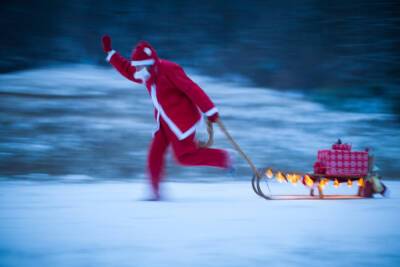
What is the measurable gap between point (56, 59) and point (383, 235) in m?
7.23

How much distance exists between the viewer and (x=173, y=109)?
264 cm

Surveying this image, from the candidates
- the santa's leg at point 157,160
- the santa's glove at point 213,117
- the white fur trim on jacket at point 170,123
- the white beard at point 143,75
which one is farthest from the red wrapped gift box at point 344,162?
the white beard at point 143,75

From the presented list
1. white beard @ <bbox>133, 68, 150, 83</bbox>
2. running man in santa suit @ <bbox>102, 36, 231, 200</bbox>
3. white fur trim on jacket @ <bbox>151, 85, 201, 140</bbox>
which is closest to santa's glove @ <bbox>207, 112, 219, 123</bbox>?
running man in santa suit @ <bbox>102, 36, 231, 200</bbox>

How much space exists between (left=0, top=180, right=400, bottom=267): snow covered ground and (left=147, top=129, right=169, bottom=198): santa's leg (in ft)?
0.44

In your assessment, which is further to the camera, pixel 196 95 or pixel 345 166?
pixel 345 166

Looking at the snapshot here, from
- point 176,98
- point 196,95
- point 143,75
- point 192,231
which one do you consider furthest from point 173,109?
point 192,231

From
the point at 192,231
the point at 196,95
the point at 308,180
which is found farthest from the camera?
the point at 308,180

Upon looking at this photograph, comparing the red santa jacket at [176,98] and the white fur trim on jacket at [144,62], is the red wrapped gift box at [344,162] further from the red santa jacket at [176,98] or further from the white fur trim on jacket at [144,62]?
the white fur trim on jacket at [144,62]

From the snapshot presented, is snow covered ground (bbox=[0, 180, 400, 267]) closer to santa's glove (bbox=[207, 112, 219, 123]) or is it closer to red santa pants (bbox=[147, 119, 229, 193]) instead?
red santa pants (bbox=[147, 119, 229, 193])

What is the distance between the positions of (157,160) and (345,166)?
1.21 m

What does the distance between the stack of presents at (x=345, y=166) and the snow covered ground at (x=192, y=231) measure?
163 millimetres

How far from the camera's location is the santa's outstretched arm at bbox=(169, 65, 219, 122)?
2.58 metres

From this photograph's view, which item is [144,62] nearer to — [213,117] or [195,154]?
[213,117]

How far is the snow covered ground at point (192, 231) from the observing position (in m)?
1.54
